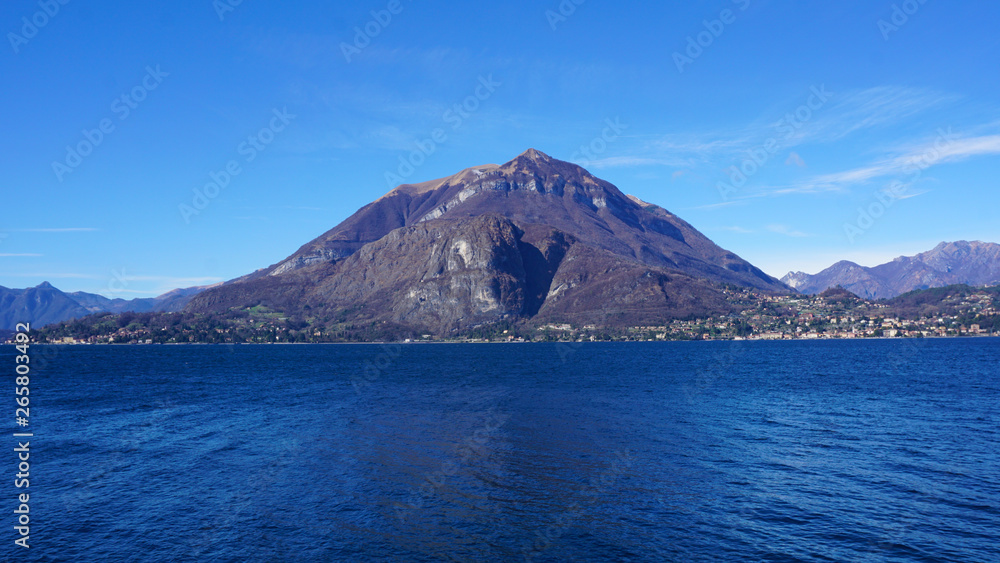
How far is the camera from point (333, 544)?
98.5 ft

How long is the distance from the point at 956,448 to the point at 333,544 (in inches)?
2049

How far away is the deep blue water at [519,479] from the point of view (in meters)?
29.8

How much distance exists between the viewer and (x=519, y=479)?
4125cm

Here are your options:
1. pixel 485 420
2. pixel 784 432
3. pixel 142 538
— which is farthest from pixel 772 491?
pixel 142 538

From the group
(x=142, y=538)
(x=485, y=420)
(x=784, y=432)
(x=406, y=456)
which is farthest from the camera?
(x=485, y=420)

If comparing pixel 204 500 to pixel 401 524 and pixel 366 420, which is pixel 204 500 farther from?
pixel 366 420

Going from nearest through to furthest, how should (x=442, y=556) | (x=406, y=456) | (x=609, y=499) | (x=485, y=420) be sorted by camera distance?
(x=442, y=556) → (x=609, y=499) → (x=406, y=456) → (x=485, y=420)

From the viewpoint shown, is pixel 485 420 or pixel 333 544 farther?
pixel 485 420

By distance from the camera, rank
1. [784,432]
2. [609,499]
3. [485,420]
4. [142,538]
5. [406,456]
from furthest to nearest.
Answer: [485,420] → [784,432] → [406,456] → [609,499] → [142,538]

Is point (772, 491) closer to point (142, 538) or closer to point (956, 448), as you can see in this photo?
point (956, 448)

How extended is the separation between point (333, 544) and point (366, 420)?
37307 mm

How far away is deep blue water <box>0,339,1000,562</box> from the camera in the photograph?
97.8 ft

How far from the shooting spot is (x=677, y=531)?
31266 mm

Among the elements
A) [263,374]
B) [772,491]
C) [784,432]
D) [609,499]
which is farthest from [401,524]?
[263,374]
